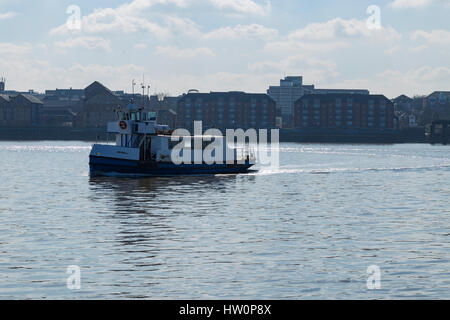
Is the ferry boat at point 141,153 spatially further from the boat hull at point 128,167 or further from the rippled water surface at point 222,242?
the rippled water surface at point 222,242

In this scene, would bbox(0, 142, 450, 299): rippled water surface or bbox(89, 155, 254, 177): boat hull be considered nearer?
bbox(0, 142, 450, 299): rippled water surface

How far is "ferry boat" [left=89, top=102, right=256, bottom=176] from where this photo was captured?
70.9 metres

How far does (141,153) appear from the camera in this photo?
71688 mm

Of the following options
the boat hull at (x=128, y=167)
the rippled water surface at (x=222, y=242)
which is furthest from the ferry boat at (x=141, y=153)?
the rippled water surface at (x=222, y=242)

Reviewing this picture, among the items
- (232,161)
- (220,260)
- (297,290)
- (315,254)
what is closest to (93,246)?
(220,260)

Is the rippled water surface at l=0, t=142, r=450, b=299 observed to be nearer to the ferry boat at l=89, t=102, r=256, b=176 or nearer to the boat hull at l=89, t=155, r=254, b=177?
the boat hull at l=89, t=155, r=254, b=177

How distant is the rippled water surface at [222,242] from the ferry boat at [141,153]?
9251mm

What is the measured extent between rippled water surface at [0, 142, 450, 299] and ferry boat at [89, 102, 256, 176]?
925cm

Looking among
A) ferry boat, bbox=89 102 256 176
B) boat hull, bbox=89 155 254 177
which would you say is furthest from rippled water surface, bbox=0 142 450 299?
ferry boat, bbox=89 102 256 176

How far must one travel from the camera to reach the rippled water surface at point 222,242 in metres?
22.3

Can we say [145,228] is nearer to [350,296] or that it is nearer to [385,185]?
[350,296]

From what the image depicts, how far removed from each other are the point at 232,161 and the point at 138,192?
72.0 ft

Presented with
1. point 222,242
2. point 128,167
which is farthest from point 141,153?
point 222,242
